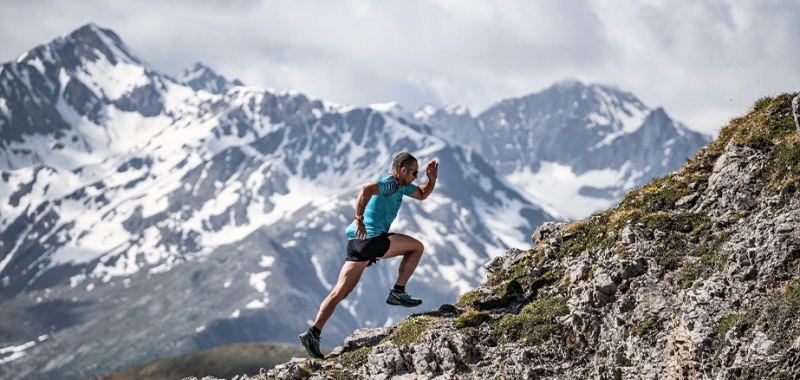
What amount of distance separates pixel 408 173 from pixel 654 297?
589cm

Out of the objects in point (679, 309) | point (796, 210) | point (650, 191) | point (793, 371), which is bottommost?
point (793, 371)

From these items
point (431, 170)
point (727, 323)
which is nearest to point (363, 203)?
point (431, 170)

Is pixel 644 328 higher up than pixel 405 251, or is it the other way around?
pixel 405 251

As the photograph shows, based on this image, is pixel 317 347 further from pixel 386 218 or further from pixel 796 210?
pixel 796 210

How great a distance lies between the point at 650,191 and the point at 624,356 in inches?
219

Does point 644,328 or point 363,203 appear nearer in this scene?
point 644,328

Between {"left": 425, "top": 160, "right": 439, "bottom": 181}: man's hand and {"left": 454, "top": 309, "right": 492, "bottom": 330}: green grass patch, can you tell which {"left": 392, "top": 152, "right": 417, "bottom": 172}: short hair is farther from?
{"left": 454, "top": 309, "right": 492, "bottom": 330}: green grass patch

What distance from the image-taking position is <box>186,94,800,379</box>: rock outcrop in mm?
15859

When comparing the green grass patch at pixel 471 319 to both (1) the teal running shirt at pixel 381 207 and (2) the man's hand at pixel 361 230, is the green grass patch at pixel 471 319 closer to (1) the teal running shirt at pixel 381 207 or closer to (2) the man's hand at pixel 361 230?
(1) the teal running shirt at pixel 381 207

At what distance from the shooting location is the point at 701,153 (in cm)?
2200

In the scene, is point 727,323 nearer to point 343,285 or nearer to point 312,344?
point 343,285

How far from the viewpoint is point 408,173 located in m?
20.0

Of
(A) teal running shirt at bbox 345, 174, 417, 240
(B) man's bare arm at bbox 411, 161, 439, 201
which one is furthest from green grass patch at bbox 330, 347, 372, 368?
(B) man's bare arm at bbox 411, 161, 439, 201

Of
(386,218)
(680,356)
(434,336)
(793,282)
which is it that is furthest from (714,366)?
(386,218)
